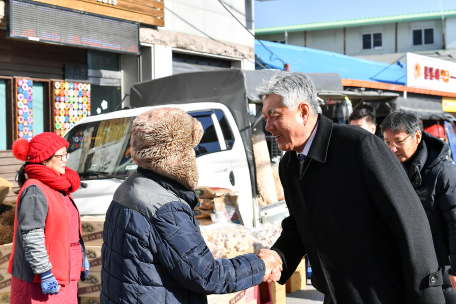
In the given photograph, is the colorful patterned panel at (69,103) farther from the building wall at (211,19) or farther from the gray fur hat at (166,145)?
the gray fur hat at (166,145)

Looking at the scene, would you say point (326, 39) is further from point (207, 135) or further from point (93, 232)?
point (93, 232)

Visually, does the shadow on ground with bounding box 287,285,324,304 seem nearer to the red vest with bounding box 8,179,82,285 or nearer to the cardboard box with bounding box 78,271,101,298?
the cardboard box with bounding box 78,271,101,298

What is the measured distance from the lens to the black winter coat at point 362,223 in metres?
2.03

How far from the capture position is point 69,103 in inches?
369

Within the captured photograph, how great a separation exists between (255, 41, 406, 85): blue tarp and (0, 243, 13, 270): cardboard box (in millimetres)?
10773

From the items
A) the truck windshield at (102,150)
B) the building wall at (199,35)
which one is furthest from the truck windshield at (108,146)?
the building wall at (199,35)

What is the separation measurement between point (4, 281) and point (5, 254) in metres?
0.26

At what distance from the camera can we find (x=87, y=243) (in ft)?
15.1

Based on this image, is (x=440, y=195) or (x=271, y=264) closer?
(x=271, y=264)

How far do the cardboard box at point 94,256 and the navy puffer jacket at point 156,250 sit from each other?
241 cm

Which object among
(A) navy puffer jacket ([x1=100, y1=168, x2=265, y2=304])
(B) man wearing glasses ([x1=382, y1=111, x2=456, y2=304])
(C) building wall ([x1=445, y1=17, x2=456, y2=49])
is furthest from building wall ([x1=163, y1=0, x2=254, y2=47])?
(C) building wall ([x1=445, y1=17, x2=456, y2=49])

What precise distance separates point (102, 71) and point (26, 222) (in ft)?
23.8

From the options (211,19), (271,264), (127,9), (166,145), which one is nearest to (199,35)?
(211,19)

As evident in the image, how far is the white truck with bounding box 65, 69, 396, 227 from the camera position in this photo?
5609 mm
